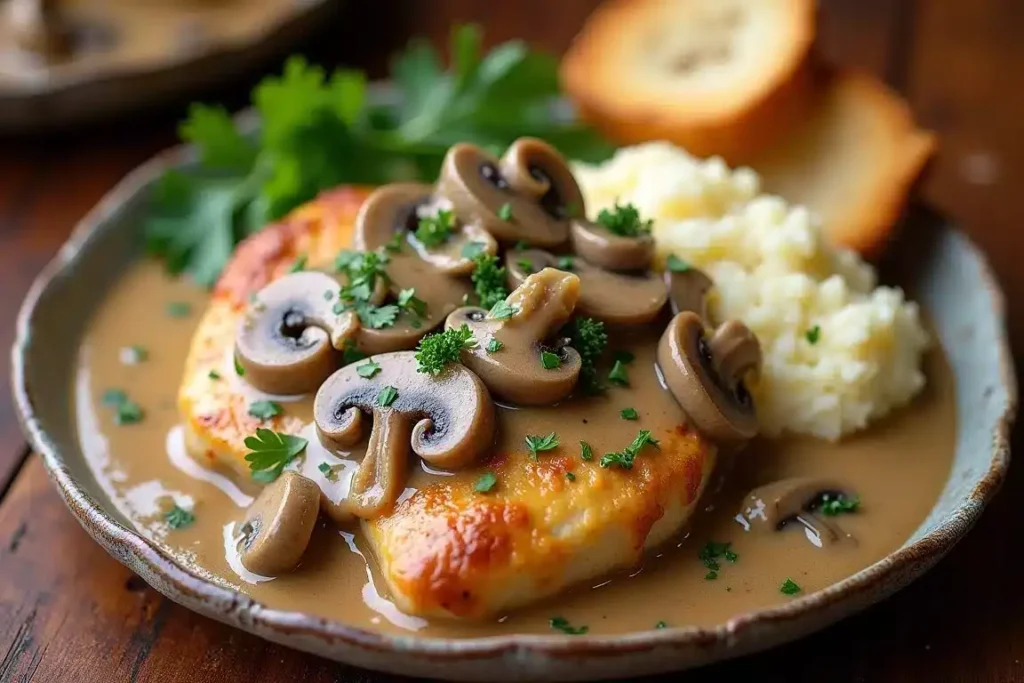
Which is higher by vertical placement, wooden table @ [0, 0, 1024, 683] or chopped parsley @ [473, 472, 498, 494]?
chopped parsley @ [473, 472, 498, 494]

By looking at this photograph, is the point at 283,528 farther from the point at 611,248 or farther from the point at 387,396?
the point at 611,248

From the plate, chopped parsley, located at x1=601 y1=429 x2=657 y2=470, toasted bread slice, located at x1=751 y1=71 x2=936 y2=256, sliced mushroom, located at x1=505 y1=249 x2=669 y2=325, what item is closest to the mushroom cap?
chopped parsley, located at x1=601 y1=429 x2=657 y2=470

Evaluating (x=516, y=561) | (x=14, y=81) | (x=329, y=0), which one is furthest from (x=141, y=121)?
(x=516, y=561)

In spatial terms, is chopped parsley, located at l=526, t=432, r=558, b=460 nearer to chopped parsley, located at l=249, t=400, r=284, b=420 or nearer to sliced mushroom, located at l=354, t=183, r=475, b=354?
sliced mushroom, located at l=354, t=183, r=475, b=354

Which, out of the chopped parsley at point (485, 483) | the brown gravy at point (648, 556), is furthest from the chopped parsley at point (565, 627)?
the chopped parsley at point (485, 483)

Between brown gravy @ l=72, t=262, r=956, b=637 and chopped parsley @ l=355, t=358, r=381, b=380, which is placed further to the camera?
chopped parsley @ l=355, t=358, r=381, b=380

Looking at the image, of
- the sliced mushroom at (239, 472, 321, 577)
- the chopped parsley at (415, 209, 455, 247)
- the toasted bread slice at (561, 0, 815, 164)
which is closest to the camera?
the sliced mushroom at (239, 472, 321, 577)

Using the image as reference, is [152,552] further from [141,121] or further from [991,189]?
[991,189]

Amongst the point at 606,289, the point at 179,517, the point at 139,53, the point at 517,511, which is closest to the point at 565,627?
the point at 517,511
